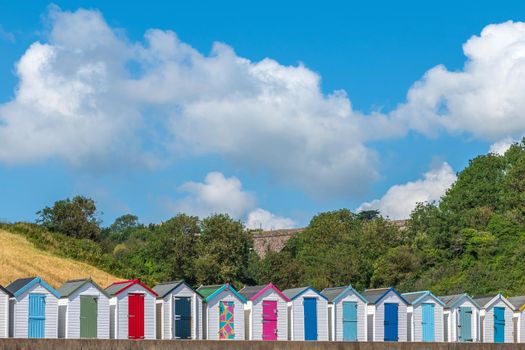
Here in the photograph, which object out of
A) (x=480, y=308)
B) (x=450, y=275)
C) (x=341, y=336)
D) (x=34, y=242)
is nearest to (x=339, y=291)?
(x=341, y=336)

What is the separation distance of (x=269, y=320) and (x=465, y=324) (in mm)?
11299

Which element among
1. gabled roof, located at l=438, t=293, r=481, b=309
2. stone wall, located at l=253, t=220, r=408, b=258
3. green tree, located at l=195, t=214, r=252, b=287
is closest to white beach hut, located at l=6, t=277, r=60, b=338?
gabled roof, located at l=438, t=293, r=481, b=309

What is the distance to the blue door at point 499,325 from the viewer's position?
171 feet

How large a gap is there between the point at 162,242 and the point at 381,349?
64.7 m

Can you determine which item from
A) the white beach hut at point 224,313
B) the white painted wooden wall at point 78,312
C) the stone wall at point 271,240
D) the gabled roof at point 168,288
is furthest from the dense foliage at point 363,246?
the white painted wooden wall at point 78,312

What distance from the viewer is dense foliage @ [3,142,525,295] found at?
87.0 m

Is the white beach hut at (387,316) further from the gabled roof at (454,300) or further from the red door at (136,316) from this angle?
the red door at (136,316)

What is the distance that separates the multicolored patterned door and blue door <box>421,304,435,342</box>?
10.4 m

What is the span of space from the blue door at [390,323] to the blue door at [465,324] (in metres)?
4.13

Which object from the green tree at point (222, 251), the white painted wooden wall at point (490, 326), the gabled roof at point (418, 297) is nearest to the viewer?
the gabled roof at point (418, 297)

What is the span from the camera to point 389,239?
101125 mm

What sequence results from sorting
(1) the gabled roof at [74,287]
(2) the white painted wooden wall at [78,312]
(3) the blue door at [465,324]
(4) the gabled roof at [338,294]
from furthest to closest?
1. (3) the blue door at [465,324]
2. (4) the gabled roof at [338,294]
3. (1) the gabled roof at [74,287]
4. (2) the white painted wooden wall at [78,312]

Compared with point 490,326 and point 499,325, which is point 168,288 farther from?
point 499,325

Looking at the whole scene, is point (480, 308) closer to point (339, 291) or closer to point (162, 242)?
point (339, 291)
